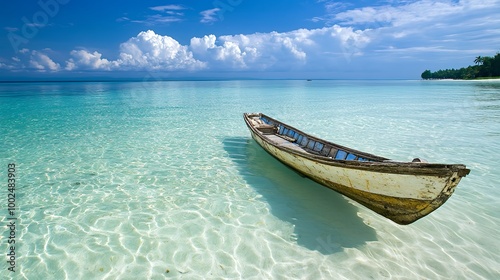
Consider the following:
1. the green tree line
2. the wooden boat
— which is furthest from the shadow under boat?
the green tree line

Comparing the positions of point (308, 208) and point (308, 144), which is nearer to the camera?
point (308, 208)

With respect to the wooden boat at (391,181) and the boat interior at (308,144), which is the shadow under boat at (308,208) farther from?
the boat interior at (308,144)

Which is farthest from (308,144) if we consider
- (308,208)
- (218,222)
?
(218,222)

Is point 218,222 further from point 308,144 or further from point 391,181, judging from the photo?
point 308,144

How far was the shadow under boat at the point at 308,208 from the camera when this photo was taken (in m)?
5.79

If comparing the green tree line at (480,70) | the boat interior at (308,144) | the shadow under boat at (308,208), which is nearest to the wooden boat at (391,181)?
the boat interior at (308,144)

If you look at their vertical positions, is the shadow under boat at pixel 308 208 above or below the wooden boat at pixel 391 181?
below

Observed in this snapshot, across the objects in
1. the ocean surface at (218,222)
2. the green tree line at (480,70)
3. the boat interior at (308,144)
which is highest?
the green tree line at (480,70)

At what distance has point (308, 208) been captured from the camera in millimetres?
7133

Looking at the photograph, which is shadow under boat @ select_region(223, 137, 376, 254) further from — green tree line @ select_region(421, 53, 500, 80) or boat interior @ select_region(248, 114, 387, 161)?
green tree line @ select_region(421, 53, 500, 80)

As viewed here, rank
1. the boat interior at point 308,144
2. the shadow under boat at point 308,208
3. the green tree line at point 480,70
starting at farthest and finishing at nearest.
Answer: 1. the green tree line at point 480,70
2. the boat interior at point 308,144
3. the shadow under boat at point 308,208

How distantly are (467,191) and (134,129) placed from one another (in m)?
17.2

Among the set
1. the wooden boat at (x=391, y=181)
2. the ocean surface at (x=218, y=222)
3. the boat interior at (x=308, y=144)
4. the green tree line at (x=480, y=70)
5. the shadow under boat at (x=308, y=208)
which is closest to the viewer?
the wooden boat at (x=391, y=181)

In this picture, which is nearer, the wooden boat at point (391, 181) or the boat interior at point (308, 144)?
the wooden boat at point (391, 181)
